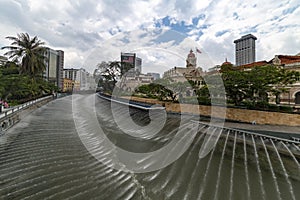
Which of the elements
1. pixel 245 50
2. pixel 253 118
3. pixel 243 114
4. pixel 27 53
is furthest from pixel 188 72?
pixel 245 50

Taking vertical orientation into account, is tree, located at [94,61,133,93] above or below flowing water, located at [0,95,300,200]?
above

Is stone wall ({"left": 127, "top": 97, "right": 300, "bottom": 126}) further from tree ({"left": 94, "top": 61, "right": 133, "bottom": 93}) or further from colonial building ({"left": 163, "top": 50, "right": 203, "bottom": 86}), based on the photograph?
tree ({"left": 94, "top": 61, "right": 133, "bottom": 93})

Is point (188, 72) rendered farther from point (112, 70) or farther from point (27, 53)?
point (27, 53)

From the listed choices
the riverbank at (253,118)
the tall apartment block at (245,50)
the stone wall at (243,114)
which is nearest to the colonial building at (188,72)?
the stone wall at (243,114)

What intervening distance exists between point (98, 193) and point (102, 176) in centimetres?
72

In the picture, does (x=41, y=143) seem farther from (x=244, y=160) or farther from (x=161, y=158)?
(x=244, y=160)

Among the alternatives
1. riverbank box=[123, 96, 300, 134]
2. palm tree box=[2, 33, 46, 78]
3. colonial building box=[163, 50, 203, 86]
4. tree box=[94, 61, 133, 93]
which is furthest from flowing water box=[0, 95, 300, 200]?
tree box=[94, 61, 133, 93]

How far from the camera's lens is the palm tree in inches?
912

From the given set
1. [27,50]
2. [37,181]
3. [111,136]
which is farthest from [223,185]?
[27,50]

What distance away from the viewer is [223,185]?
169 inches

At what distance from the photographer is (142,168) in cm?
497

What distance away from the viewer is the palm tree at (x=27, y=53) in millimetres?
23172

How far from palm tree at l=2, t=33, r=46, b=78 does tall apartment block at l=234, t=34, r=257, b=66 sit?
50387 millimetres

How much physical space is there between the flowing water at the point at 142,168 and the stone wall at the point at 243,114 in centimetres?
424
